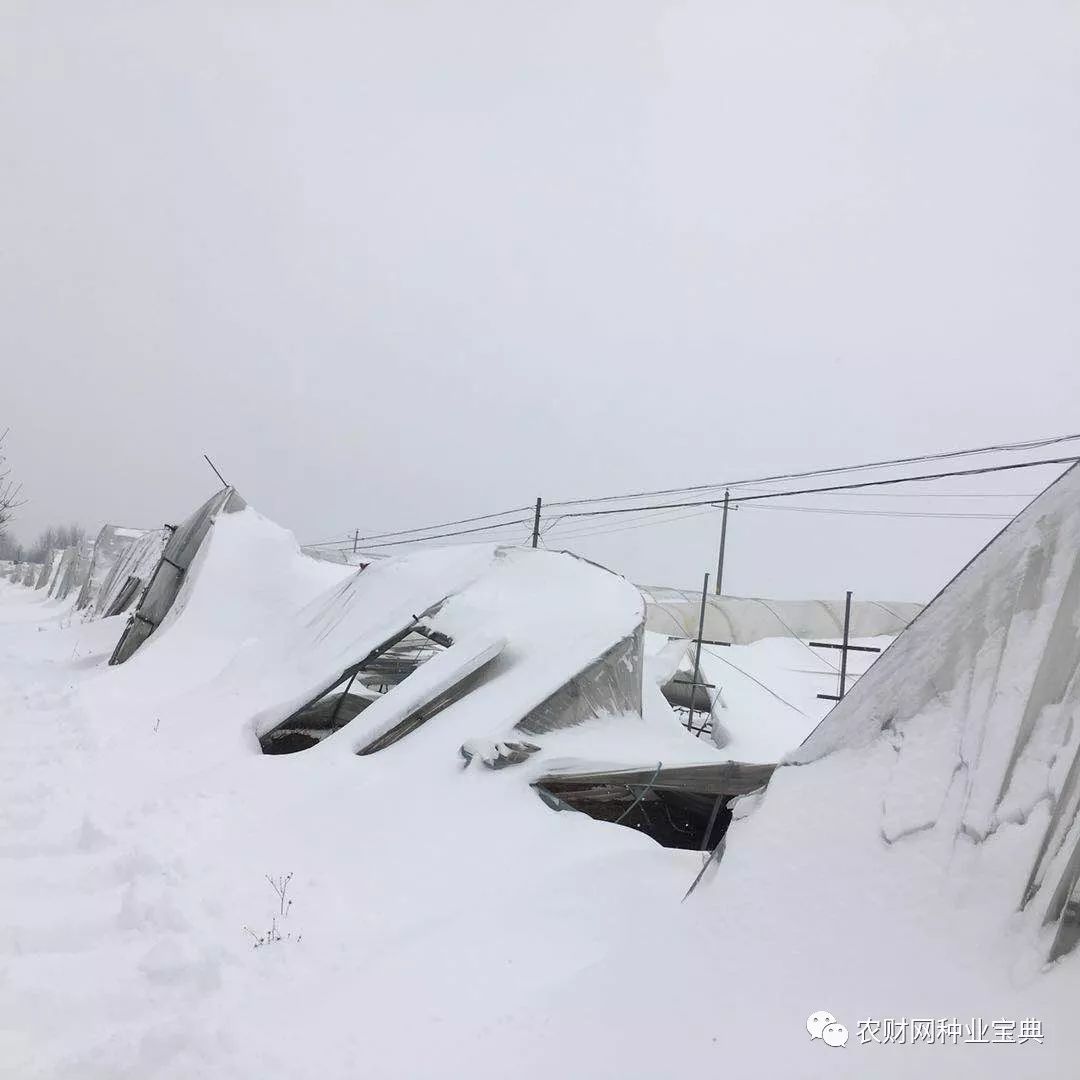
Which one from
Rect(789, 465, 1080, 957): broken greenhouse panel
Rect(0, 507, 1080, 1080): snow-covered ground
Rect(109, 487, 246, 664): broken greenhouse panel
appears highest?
Rect(789, 465, 1080, 957): broken greenhouse panel

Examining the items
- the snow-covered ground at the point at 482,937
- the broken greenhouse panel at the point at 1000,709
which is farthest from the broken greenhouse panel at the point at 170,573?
the broken greenhouse panel at the point at 1000,709

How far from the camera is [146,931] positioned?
2.79 meters

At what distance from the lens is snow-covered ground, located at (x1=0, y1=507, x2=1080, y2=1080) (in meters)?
1.93

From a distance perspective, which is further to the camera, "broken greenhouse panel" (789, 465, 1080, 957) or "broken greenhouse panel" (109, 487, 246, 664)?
"broken greenhouse panel" (109, 487, 246, 664)

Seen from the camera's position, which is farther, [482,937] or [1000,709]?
[482,937]

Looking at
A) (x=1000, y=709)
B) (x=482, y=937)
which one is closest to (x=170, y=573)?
(x=482, y=937)

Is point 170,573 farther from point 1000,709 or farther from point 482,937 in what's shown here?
point 1000,709

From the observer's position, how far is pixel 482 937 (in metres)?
2.93

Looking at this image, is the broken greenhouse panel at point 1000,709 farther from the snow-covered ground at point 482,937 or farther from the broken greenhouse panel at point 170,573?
the broken greenhouse panel at point 170,573

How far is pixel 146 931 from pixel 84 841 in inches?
45.2

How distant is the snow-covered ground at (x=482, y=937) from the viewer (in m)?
1.93

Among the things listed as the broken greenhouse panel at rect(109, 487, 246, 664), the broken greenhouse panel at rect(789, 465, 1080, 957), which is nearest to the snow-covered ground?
the broken greenhouse panel at rect(789, 465, 1080, 957)

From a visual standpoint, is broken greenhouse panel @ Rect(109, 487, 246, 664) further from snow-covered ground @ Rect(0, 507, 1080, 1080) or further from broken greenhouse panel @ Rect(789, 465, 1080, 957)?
broken greenhouse panel @ Rect(789, 465, 1080, 957)

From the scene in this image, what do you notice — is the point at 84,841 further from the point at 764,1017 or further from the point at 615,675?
the point at 615,675
